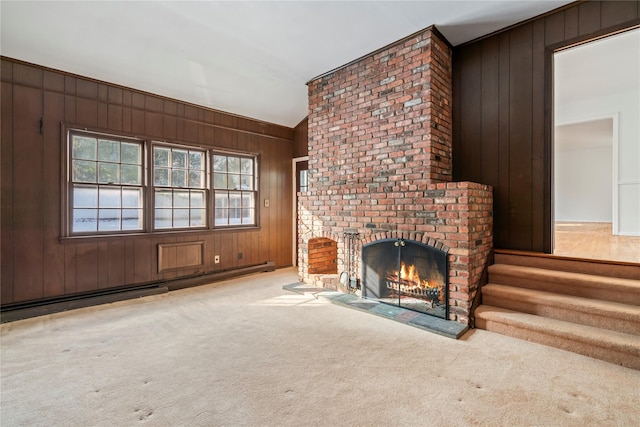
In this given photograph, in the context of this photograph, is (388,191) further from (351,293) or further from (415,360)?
(415,360)

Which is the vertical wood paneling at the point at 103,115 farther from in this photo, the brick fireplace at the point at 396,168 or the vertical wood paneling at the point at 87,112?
the brick fireplace at the point at 396,168

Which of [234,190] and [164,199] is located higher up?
[234,190]

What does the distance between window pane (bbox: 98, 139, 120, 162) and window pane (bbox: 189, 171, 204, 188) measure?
101cm

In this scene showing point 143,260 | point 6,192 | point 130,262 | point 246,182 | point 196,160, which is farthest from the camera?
point 246,182

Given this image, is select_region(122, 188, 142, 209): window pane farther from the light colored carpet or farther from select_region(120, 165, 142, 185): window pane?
the light colored carpet

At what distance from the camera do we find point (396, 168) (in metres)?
3.72

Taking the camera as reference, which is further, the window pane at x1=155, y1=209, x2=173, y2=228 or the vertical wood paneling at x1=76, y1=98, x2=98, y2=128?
the window pane at x1=155, y1=209, x2=173, y2=228

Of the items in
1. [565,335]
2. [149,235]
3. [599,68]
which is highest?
[599,68]

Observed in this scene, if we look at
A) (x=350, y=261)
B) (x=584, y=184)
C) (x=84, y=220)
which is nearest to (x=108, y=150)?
(x=84, y=220)

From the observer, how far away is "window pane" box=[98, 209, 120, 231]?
402cm

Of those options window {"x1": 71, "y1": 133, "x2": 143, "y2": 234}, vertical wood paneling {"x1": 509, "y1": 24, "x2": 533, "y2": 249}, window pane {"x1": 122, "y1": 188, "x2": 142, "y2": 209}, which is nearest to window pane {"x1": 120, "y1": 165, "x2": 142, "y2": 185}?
window {"x1": 71, "y1": 133, "x2": 143, "y2": 234}

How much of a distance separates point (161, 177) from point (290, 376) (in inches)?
141

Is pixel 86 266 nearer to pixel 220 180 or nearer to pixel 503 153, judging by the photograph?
pixel 220 180

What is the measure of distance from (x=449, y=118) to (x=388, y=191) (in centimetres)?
125
